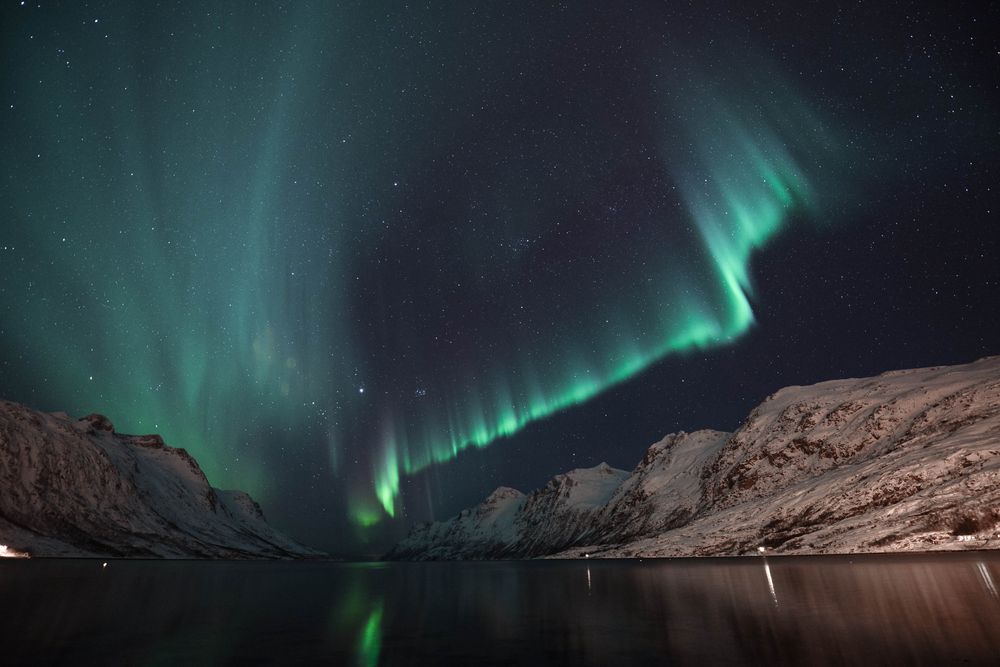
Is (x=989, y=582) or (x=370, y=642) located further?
(x=989, y=582)

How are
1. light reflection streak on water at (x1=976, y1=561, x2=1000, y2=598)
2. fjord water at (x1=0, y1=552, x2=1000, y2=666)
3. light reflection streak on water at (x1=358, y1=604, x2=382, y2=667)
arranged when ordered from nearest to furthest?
light reflection streak on water at (x1=358, y1=604, x2=382, y2=667), fjord water at (x1=0, y1=552, x2=1000, y2=666), light reflection streak on water at (x1=976, y1=561, x2=1000, y2=598)

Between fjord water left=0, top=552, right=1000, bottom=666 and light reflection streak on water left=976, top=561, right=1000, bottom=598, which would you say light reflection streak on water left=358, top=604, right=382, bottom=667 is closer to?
fjord water left=0, top=552, right=1000, bottom=666

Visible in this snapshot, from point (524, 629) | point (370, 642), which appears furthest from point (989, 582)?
point (370, 642)

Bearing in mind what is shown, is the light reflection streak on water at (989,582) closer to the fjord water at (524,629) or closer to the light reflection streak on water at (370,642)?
the fjord water at (524,629)

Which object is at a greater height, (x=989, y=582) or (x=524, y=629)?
(x=524, y=629)

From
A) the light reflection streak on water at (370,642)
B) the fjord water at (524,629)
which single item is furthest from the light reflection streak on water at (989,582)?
the light reflection streak on water at (370,642)

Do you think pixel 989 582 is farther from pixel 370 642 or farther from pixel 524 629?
pixel 370 642

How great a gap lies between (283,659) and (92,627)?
13.0 m

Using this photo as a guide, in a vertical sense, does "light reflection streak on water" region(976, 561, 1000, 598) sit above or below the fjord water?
below

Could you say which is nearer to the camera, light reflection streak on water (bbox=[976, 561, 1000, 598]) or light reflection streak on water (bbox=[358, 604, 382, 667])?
light reflection streak on water (bbox=[358, 604, 382, 667])

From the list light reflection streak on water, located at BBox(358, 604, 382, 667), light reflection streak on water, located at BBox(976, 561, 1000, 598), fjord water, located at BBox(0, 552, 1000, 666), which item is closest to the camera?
light reflection streak on water, located at BBox(358, 604, 382, 667)

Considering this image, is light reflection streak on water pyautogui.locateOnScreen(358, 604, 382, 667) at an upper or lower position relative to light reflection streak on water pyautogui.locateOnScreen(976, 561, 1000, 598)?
upper

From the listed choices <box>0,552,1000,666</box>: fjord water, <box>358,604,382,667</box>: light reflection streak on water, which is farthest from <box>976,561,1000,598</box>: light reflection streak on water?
<box>358,604,382,667</box>: light reflection streak on water

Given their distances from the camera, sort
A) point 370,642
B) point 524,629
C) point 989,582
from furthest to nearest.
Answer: point 989,582
point 524,629
point 370,642
